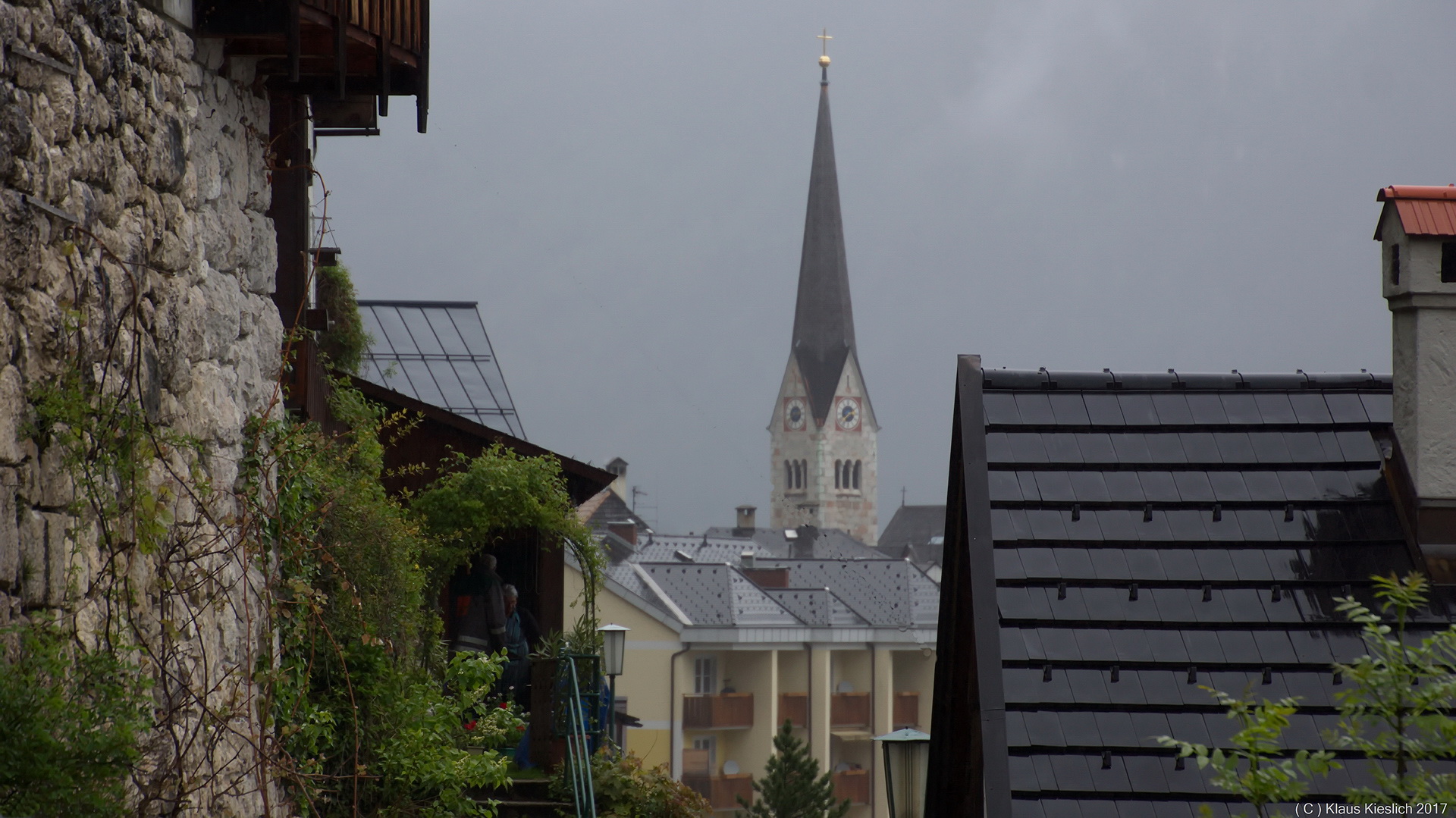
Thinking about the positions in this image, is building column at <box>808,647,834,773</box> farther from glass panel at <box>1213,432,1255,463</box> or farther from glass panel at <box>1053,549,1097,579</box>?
glass panel at <box>1053,549,1097,579</box>

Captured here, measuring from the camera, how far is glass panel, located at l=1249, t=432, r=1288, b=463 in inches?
194

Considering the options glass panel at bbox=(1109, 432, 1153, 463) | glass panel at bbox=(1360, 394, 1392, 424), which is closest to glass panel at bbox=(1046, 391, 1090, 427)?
glass panel at bbox=(1109, 432, 1153, 463)

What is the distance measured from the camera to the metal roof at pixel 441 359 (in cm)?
1794

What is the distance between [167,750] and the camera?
4.47m

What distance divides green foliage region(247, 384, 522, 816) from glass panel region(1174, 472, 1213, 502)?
302cm

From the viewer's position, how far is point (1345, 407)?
203 inches

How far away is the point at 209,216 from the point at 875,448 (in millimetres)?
88187

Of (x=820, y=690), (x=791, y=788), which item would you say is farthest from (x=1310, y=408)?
(x=820, y=690)

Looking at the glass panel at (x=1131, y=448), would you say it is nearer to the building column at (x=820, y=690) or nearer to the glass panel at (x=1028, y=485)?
the glass panel at (x=1028, y=485)

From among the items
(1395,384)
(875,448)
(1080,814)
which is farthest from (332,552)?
(875,448)

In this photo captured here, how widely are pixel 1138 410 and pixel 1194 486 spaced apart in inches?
14.4

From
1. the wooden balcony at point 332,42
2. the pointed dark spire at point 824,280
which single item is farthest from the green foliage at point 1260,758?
the pointed dark spire at point 824,280

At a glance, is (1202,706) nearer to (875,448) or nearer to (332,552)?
(332,552)

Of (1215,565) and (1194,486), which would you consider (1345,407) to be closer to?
(1194,486)
